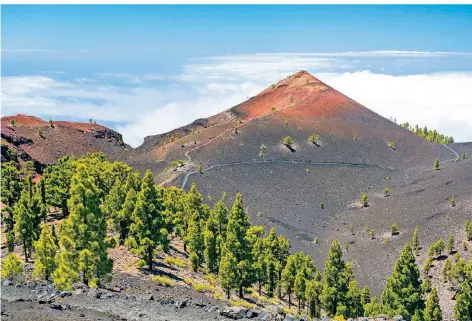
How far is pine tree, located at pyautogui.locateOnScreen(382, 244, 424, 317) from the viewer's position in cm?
4403

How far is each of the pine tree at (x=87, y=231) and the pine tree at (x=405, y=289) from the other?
2454cm

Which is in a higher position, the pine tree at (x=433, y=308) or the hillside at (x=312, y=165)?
the hillside at (x=312, y=165)

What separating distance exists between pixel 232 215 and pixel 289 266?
8040 mm

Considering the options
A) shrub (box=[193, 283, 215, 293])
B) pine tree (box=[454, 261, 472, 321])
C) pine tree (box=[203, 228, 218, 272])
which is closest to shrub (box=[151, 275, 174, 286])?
shrub (box=[193, 283, 215, 293])

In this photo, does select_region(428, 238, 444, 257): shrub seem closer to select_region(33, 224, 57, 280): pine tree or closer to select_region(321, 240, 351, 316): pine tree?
select_region(321, 240, 351, 316): pine tree

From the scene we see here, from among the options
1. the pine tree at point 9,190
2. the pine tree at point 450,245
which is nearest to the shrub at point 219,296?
the pine tree at point 9,190

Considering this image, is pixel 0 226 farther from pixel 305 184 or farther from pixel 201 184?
pixel 305 184

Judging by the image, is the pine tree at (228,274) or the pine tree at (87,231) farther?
the pine tree at (228,274)

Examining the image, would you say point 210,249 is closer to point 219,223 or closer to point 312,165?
point 219,223

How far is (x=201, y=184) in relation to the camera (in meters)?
105

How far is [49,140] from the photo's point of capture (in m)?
129

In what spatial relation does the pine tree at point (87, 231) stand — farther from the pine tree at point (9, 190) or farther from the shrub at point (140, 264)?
the pine tree at point (9, 190)

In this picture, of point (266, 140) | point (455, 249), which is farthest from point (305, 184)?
point (455, 249)

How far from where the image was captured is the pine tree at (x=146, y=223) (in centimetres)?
4309
